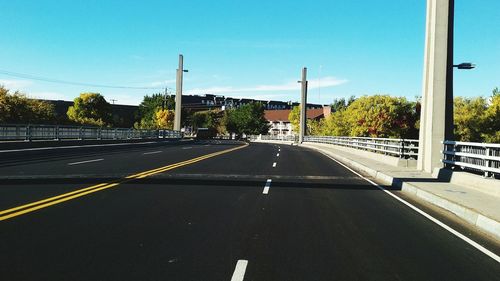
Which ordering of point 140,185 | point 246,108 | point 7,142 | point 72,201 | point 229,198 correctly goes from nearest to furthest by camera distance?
point 72,201
point 229,198
point 140,185
point 7,142
point 246,108

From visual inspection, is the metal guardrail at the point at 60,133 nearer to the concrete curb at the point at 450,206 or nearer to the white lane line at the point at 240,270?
the concrete curb at the point at 450,206

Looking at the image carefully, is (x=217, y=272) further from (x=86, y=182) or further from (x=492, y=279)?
(x=86, y=182)

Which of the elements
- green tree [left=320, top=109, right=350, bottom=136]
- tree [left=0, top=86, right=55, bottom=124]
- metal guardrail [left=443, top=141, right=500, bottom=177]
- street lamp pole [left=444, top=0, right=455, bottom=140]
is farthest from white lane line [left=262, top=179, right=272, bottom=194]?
green tree [left=320, top=109, right=350, bottom=136]

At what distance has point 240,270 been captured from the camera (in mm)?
5363

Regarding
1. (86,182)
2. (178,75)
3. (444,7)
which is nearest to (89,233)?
(86,182)

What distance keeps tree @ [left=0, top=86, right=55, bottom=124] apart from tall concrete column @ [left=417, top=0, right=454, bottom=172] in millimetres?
47174

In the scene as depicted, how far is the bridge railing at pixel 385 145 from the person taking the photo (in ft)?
72.4

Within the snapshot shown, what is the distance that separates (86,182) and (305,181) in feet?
Result: 21.7

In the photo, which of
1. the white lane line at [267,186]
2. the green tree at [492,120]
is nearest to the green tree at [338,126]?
the green tree at [492,120]

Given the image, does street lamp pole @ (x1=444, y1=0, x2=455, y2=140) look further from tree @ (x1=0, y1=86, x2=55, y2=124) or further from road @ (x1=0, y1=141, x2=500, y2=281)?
tree @ (x1=0, y1=86, x2=55, y2=124)

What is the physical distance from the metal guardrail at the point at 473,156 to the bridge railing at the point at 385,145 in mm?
5025

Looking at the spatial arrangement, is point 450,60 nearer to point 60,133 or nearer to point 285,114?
point 60,133

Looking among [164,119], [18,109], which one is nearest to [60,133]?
[18,109]

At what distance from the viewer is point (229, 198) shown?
1077cm
